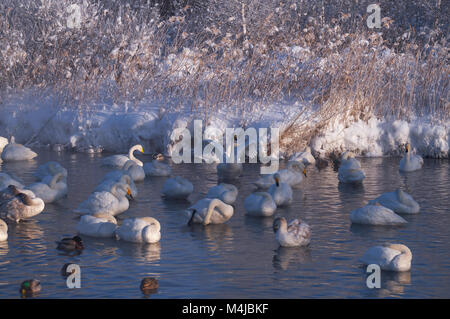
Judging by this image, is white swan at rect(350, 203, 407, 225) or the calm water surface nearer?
the calm water surface

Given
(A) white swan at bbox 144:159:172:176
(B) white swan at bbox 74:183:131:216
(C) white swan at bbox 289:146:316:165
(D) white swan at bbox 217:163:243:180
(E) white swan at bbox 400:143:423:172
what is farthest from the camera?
(C) white swan at bbox 289:146:316:165

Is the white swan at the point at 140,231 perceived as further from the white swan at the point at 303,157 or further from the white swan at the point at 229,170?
the white swan at the point at 303,157

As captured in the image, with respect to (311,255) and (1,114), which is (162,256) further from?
(1,114)

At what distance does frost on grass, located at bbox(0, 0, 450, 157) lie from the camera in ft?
57.4

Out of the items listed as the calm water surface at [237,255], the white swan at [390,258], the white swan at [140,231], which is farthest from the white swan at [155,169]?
the white swan at [390,258]

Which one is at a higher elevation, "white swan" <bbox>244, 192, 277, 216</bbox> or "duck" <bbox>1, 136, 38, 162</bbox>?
"duck" <bbox>1, 136, 38, 162</bbox>

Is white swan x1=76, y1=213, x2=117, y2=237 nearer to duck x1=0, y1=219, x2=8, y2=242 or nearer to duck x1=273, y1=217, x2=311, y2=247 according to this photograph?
duck x1=0, y1=219, x2=8, y2=242

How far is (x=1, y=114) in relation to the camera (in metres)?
19.1

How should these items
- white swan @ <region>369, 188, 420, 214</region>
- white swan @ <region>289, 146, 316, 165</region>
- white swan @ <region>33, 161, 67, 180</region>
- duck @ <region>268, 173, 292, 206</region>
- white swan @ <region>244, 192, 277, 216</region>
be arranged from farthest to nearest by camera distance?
white swan @ <region>289, 146, 316, 165</region>, white swan @ <region>33, 161, 67, 180</region>, duck @ <region>268, 173, 292, 206</region>, white swan @ <region>369, 188, 420, 214</region>, white swan @ <region>244, 192, 277, 216</region>

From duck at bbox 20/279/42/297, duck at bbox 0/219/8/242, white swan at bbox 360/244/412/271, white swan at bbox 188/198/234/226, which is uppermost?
white swan at bbox 188/198/234/226

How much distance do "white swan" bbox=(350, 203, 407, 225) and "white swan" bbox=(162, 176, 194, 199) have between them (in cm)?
299

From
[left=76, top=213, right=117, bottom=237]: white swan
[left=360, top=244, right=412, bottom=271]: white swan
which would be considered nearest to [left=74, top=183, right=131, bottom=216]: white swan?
[left=76, top=213, right=117, bottom=237]: white swan

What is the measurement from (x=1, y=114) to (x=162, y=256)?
1188 centimetres
